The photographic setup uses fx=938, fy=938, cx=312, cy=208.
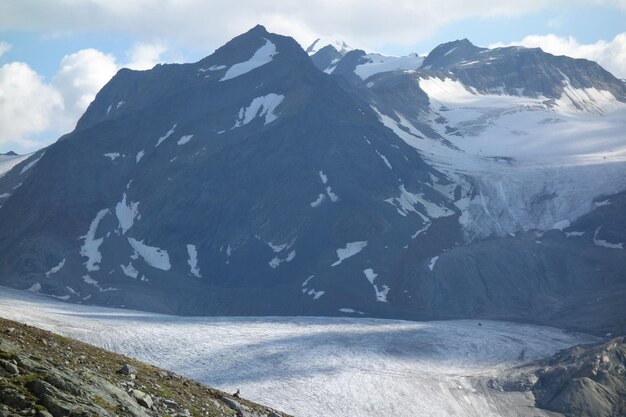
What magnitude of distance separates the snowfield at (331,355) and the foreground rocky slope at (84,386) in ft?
147

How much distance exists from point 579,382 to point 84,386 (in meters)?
79.8

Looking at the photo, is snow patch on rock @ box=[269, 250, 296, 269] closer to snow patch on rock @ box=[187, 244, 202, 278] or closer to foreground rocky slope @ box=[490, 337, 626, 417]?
snow patch on rock @ box=[187, 244, 202, 278]

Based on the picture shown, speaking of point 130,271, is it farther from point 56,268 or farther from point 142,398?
point 142,398

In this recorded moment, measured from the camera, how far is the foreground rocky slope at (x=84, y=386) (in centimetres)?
2619

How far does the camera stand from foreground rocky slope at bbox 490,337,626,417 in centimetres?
9625

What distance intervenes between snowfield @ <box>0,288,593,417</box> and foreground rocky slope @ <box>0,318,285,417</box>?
44.7 metres

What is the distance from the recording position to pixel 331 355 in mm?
102000

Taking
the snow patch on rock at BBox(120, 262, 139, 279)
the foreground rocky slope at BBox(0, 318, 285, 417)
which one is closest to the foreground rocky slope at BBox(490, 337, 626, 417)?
the foreground rocky slope at BBox(0, 318, 285, 417)

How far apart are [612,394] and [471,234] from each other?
273ft

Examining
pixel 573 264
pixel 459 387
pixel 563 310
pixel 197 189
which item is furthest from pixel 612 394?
pixel 197 189

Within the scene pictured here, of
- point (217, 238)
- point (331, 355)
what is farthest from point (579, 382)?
point (217, 238)

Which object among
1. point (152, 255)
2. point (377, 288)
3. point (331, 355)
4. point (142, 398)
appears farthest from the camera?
point (152, 255)

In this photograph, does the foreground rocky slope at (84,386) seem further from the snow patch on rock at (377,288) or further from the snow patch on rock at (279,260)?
the snow patch on rock at (279,260)

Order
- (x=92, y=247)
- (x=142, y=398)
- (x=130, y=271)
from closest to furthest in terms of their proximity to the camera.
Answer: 1. (x=142, y=398)
2. (x=130, y=271)
3. (x=92, y=247)
